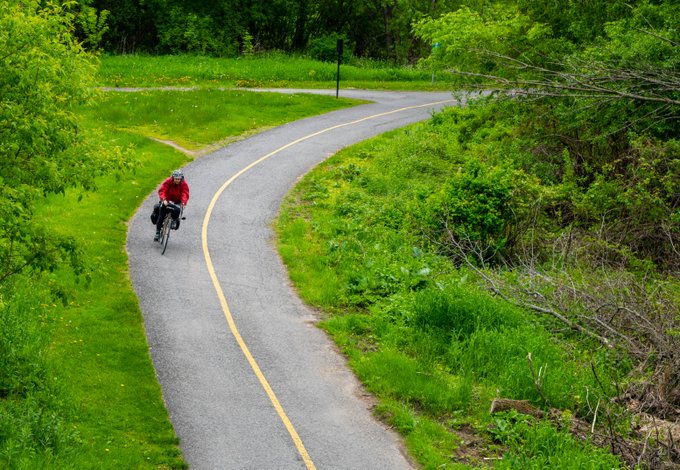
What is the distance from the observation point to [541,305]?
1638 centimetres

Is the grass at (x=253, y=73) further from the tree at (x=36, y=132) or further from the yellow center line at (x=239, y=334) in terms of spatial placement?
the tree at (x=36, y=132)

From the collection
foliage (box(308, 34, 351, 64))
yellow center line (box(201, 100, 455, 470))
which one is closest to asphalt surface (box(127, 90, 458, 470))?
yellow center line (box(201, 100, 455, 470))

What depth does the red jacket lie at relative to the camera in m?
20.3

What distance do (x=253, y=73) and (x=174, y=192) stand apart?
89.9ft

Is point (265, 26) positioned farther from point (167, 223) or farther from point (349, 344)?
point (349, 344)

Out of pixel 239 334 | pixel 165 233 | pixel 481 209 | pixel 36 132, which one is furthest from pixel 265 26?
pixel 36 132

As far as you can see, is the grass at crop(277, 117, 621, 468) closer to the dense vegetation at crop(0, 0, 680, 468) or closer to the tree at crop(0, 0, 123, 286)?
the dense vegetation at crop(0, 0, 680, 468)

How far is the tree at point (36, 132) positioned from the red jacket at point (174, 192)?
677 centimetres

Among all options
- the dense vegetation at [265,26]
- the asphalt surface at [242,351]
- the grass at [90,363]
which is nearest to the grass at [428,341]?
the asphalt surface at [242,351]

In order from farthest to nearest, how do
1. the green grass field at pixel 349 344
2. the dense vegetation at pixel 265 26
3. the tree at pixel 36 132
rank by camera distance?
the dense vegetation at pixel 265 26 < the green grass field at pixel 349 344 < the tree at pixel 36 132

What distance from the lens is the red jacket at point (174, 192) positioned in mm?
20344

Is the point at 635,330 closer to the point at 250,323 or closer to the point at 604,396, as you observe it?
the point at 604,396

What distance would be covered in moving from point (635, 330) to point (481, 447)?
14.6 feet

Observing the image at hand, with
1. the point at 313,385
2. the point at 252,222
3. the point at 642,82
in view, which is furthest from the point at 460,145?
the point at 313,385
